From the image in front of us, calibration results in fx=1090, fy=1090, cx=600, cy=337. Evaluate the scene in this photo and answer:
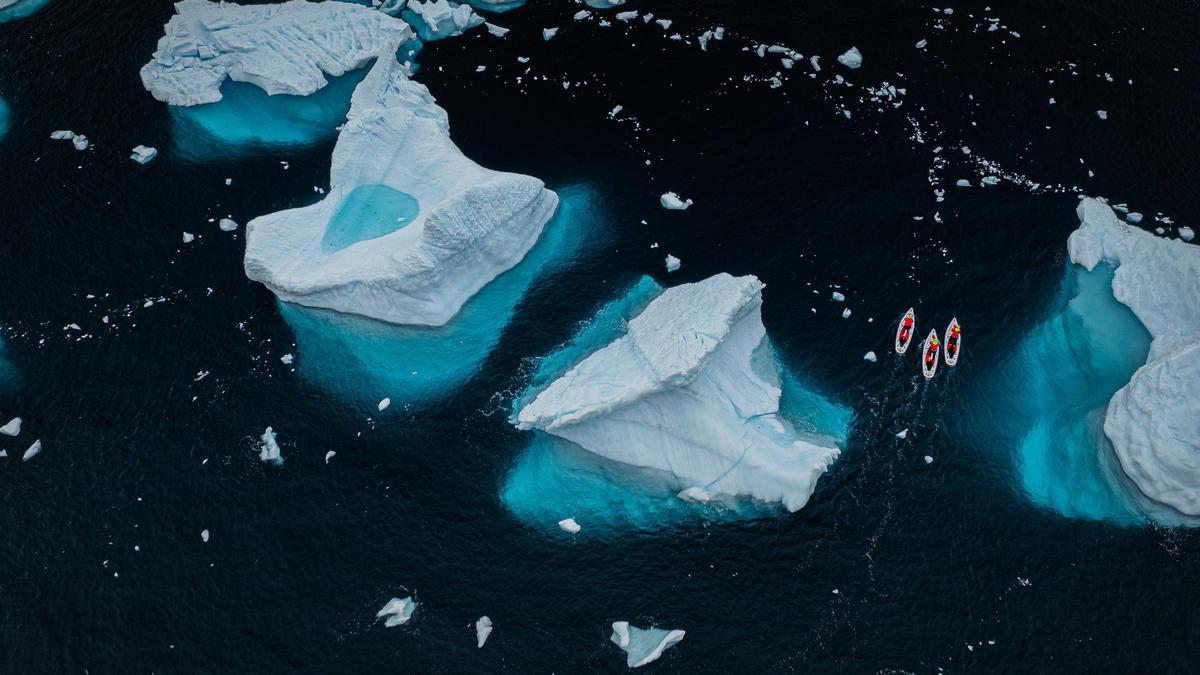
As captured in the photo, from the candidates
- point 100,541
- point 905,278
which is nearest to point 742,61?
point 905,278

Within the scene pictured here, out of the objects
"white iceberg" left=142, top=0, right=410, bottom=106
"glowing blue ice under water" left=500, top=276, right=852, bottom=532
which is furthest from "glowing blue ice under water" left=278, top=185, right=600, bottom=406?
"white iceberg" left=142, top=0, right=410, bottom=106

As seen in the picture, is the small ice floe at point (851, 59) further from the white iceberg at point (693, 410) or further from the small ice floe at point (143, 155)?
the small ice floe at point (143, 155)

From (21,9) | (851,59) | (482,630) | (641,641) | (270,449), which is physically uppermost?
(851,59)

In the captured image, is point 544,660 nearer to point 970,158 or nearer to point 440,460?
point 440,460

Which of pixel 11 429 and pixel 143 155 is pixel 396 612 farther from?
pixel 143 155

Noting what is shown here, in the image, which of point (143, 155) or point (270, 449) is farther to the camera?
point (143, 155)

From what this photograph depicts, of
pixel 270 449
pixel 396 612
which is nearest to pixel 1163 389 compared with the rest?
pixel 396 612
